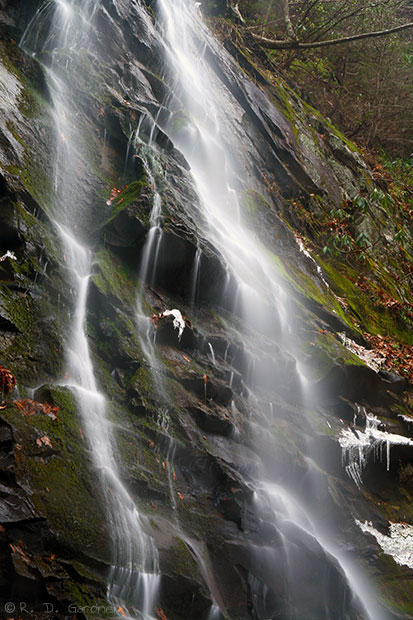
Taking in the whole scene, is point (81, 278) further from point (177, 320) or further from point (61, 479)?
point (61, 479)

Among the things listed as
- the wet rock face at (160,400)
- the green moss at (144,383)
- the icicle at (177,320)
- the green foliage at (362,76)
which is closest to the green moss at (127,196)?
the wet rock face at (160,400)

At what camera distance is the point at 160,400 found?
16.1 feet

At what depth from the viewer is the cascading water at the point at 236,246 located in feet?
15.2

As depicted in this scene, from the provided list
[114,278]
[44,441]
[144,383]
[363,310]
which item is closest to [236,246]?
[114,278]

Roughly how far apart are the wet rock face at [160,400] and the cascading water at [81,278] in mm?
107

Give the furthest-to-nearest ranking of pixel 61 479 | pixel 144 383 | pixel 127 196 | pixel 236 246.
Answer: pixel 236 246
pixel 127 196
pixel 144 383
pixel 61 479

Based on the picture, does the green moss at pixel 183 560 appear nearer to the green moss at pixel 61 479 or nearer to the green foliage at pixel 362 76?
the green moss at pixel 61 479

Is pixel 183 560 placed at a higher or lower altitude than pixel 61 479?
lower

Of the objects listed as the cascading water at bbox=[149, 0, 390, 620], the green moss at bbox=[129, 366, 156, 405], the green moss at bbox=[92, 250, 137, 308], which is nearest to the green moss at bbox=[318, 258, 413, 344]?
the cascading water at bbox=[149, 0, 390, 620]

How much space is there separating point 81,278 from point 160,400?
5.27 ft

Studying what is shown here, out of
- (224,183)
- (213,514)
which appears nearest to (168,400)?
(213,514)

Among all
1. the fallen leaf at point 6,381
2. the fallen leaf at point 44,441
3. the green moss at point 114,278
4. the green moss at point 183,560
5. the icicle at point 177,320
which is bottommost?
the green moss at point 183,560

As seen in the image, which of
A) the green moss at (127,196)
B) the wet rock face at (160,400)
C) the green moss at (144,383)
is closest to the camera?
the wet rock face at (160,400)

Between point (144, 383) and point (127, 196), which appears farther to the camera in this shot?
point (127, 196)
